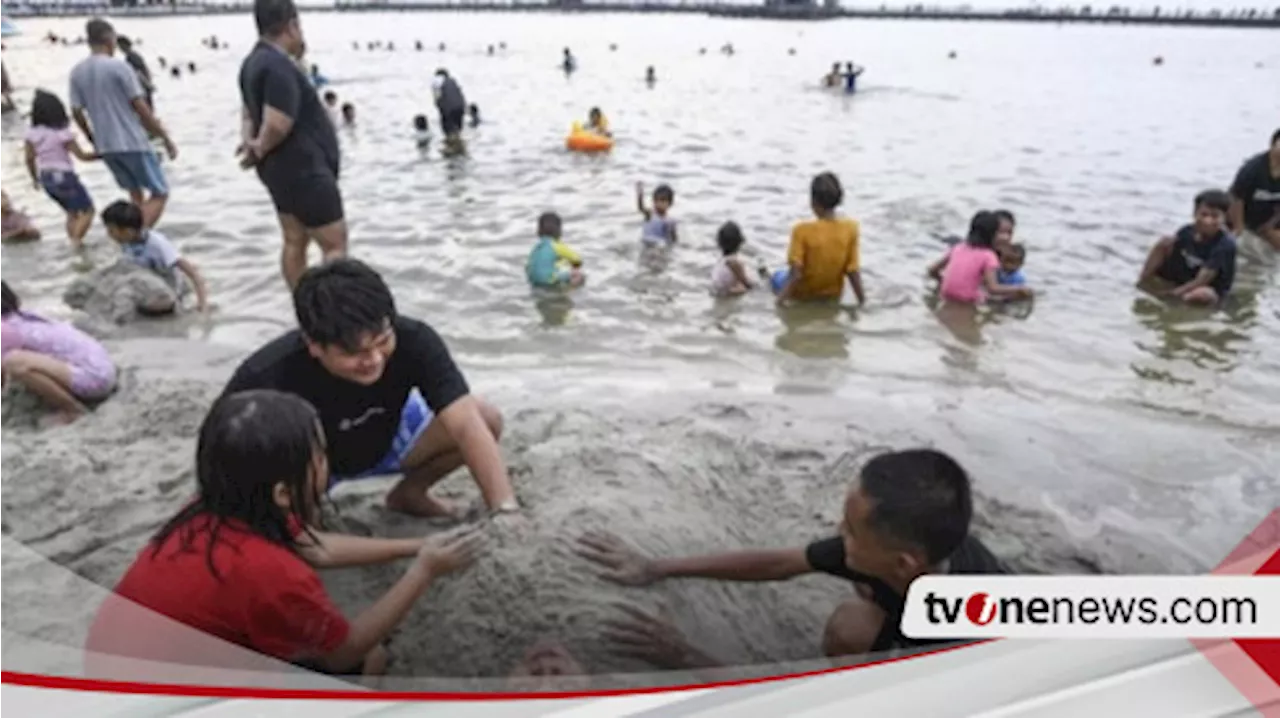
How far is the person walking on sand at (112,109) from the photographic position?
18.7 ft

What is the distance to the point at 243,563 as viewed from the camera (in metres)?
1.64

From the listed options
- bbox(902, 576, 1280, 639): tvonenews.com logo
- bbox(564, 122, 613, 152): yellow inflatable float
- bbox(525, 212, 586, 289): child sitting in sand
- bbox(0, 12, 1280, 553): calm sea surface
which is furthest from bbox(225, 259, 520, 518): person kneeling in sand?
bbox(564, 122, 613, 152): yellow inflatable float

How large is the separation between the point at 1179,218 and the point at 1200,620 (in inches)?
330

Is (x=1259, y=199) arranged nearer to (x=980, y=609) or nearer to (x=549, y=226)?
(x=549, y=226)

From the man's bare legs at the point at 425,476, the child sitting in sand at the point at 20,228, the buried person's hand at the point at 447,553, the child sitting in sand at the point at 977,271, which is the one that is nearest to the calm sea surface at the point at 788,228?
the child sitting in sand at the point at 20,228

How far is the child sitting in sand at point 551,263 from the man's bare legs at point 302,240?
1.55 m

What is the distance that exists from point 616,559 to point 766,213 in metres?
6.48

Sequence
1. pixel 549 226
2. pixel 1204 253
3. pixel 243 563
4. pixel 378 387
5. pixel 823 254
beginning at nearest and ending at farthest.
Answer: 1. pixel 243 563
2. pixel 378 387
3. pixel 823 254
4. pixel 1204 253
5. pixel 549 226

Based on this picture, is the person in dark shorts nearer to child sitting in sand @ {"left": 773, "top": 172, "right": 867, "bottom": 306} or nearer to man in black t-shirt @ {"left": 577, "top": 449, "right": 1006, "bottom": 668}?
child sitting in sand @ {"left": 773, "top": 172, "right": 867, "bottom": 306}

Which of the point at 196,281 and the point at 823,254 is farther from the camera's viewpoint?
the point at 823,254

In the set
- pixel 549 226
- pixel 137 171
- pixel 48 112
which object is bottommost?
pixel 549 226

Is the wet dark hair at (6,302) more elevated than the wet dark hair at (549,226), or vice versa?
the wet dark hair at (6,302)

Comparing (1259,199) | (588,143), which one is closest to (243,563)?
(1259,199)

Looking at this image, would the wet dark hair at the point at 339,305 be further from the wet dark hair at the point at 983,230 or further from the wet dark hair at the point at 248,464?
the wet dark hair at the point at 983,230
